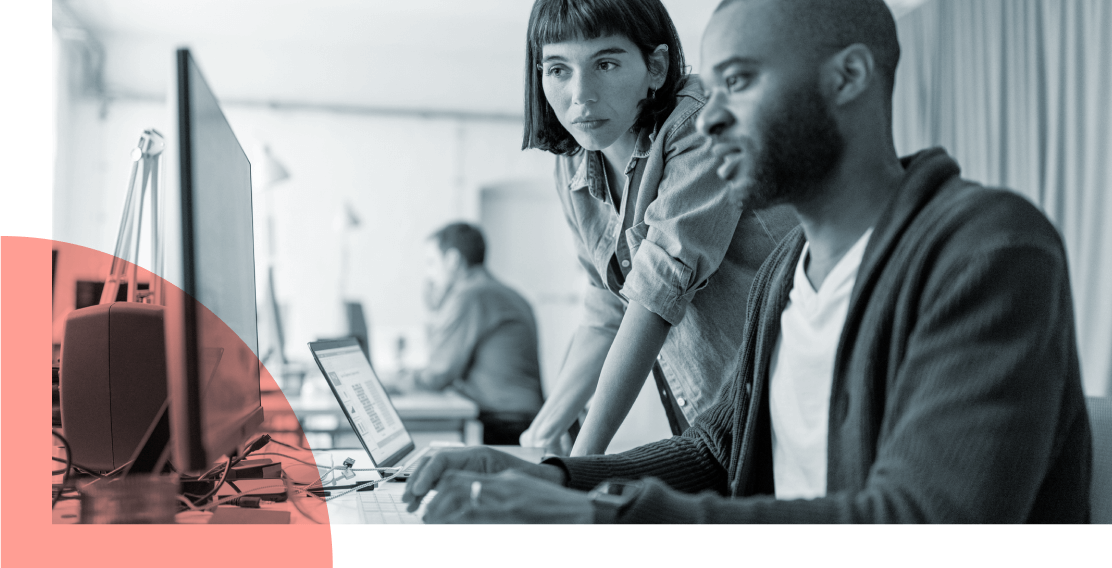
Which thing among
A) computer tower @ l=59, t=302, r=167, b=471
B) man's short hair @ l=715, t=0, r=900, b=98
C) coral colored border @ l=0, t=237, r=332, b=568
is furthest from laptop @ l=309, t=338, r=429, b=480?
man's short hair @ l=715, t=0, r=900, b=98

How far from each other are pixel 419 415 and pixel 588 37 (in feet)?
7.31

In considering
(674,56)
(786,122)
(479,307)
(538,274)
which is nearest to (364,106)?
(538,274)

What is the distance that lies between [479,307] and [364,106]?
11.0 feet

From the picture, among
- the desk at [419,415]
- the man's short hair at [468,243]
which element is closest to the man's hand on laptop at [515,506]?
the desk at [419,415]

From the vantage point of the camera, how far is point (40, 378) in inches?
35.4

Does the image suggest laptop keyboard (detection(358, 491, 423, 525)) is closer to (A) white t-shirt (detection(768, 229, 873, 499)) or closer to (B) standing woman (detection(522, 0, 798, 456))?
(B) standing woman (detection(522, 0, 798, 456))

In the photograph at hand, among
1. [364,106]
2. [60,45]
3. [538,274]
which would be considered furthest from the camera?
[538,274]

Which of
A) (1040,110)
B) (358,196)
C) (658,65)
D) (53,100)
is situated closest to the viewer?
(658,65)

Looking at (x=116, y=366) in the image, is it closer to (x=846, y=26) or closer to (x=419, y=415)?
(x=846, y=26)

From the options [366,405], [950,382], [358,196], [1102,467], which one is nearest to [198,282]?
[950,382]

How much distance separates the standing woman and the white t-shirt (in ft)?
0.75

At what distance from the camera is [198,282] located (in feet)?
2.28

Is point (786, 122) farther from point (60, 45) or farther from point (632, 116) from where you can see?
point (60, 45)

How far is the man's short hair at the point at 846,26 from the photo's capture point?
0.79m
